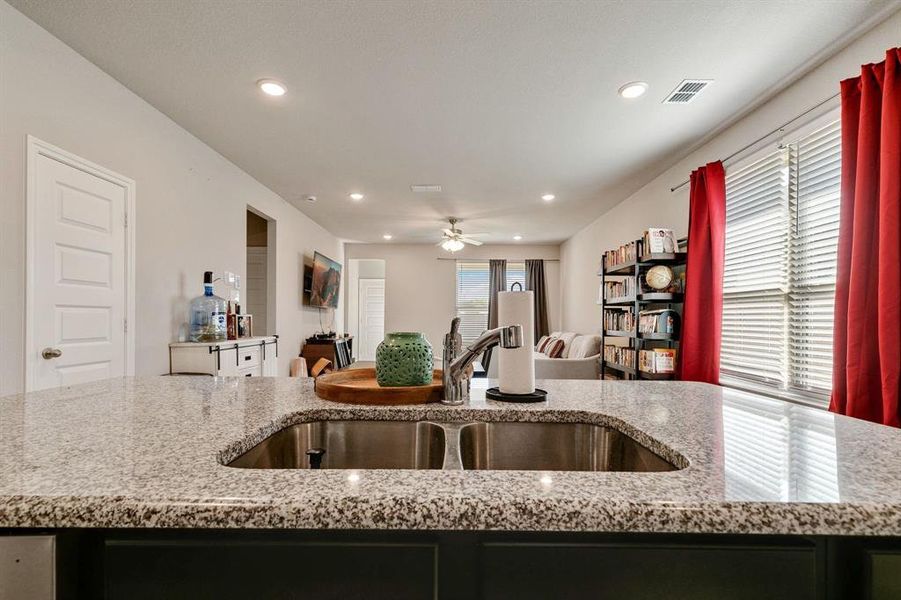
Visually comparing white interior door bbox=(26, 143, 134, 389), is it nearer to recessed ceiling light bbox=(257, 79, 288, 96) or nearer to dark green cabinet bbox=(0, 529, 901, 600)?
recessed ceiling light bbox=(257, 79, 288, 96)

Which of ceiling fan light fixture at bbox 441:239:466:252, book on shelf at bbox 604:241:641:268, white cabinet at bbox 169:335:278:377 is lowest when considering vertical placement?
white cabinet at bbox 169:335:278:377

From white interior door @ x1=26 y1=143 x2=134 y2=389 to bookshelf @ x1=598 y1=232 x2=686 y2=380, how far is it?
12.3 ft

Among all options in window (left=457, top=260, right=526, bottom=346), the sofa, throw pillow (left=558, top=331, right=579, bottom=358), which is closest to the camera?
the sofa

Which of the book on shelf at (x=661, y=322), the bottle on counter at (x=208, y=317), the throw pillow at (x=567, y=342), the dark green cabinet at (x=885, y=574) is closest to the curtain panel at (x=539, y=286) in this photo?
the throw pillow at (x=567, y=342)

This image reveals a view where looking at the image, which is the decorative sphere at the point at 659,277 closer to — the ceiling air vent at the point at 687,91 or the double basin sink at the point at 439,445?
the ceiling air vent at the point at 687,91

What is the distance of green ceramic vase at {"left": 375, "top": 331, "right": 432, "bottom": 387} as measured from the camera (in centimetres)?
117

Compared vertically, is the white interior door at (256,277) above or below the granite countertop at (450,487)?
above

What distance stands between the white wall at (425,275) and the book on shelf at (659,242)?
4.78m

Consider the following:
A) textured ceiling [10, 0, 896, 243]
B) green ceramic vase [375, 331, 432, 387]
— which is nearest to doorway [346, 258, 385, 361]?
textured ceiling [10, 0, 896, 243]

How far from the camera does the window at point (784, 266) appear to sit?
92.7 inches

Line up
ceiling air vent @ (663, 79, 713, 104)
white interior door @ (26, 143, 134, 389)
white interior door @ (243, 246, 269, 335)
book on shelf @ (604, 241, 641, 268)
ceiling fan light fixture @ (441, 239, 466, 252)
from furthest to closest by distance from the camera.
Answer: ceiling fan light fixture @ (441, 239, 466, 252) < white interior door @ (243, 246, 269, 335) < book on shelf @ (604, 241, 641, 268) < ceiling air vent @ (663, 79, 713, 104) < white interior door @ (26, 143, 134, 389)

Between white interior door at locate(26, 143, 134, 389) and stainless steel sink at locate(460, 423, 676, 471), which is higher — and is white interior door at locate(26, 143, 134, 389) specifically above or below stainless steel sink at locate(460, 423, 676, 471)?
above

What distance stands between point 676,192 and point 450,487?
13.3ft

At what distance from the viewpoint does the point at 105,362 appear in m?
2.52
